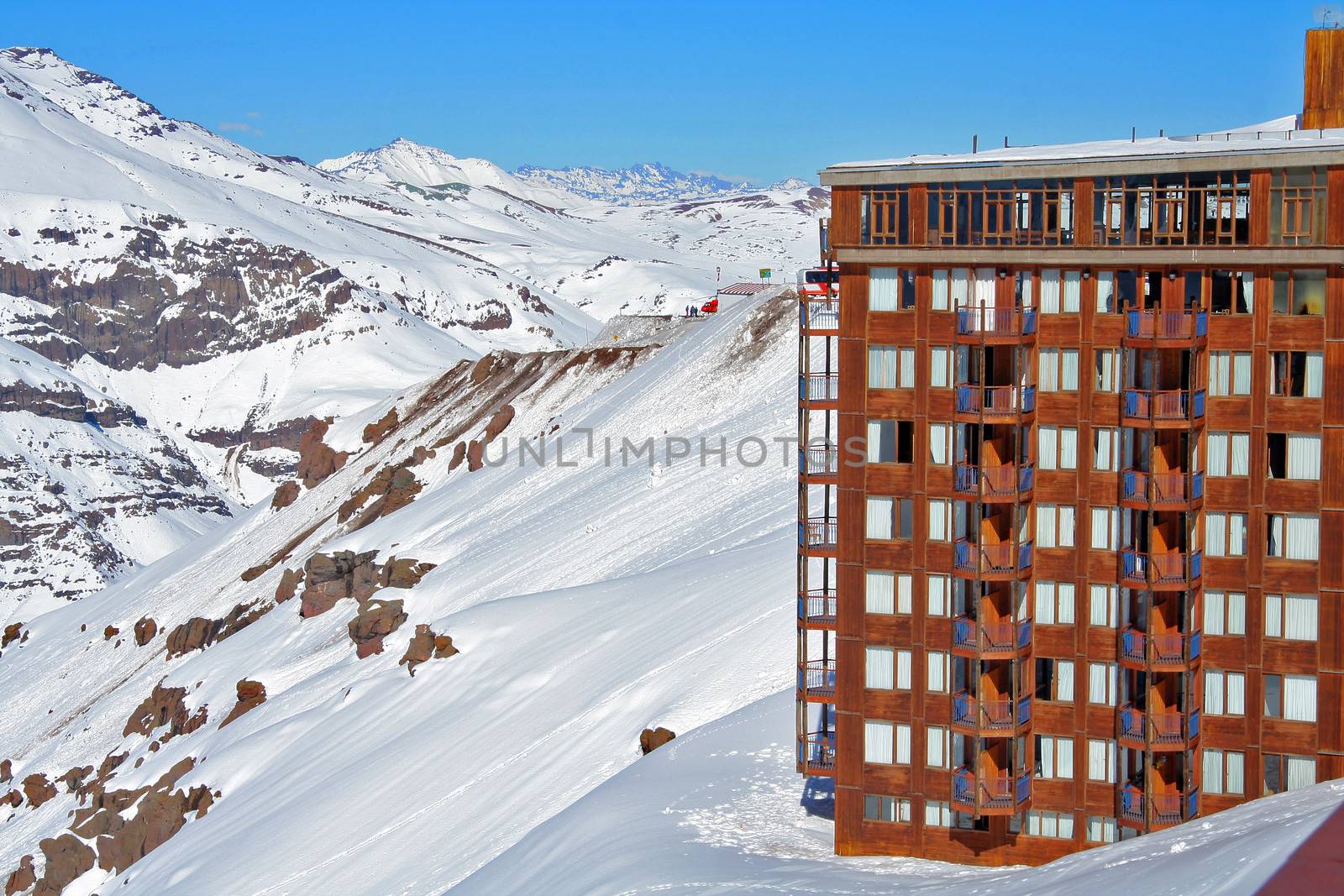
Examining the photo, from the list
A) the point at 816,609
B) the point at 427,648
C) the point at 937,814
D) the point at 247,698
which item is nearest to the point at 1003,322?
the point at 816,609

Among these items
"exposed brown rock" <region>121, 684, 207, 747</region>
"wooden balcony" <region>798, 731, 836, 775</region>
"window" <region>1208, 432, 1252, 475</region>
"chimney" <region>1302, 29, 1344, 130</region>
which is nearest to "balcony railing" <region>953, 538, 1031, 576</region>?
"window" <region>1208, 432, 1252, 475</region>

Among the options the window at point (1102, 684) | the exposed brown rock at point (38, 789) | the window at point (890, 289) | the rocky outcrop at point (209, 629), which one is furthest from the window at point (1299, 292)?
the rocky outcrop at point (209, 629)

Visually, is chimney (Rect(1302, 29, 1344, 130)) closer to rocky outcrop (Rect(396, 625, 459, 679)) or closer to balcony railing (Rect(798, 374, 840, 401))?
balcony railing (Rect(798, 374, 840, 401))

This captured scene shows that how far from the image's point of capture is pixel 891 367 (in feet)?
98.7

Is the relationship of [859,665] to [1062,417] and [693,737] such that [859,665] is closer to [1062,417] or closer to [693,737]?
[1062,417]

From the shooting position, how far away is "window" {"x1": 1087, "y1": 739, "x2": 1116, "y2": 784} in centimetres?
2930

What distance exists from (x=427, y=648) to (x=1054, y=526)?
33.3 meters

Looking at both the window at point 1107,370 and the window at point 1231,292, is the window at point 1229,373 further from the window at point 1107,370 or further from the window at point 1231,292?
the window at point 1107,370

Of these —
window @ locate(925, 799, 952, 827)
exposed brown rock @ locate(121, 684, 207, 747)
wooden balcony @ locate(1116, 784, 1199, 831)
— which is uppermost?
wooden balcony @ locate(1116, 784, 1199, 831)

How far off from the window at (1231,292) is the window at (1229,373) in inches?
31.4

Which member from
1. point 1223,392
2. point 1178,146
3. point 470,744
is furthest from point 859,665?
point 470,744

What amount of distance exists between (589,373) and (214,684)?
110 ft

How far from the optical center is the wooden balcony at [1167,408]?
2811 cm

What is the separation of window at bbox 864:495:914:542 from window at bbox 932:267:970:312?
385 cm
